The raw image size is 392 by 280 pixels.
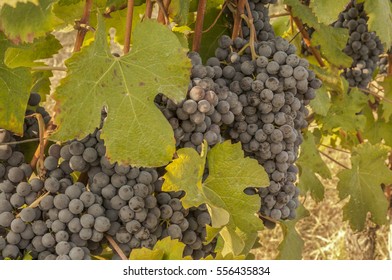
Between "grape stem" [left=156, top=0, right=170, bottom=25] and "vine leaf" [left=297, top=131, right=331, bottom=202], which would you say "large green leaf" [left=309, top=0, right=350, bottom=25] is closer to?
"grape stem" [left=156, top=0, right=170, bottom=25]

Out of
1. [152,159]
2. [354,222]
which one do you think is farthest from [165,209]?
[354,222]

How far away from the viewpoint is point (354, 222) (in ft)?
6.48

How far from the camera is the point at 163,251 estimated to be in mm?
1117

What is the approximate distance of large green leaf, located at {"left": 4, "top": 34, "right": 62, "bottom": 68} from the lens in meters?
1.30

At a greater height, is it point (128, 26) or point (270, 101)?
point (128, 26)

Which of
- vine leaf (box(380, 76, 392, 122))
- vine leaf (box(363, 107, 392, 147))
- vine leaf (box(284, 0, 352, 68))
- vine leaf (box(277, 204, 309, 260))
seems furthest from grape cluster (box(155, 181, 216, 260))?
vine leaf (box(363, 107, 392, 147))

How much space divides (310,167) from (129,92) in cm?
101

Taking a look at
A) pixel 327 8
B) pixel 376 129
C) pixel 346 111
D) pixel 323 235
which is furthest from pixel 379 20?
pixel 323 235

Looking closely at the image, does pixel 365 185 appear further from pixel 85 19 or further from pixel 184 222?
pixel 85 19

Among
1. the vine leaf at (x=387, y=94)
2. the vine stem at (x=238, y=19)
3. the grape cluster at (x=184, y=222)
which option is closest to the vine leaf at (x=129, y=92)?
the grape cluster at (x=184, y=222)

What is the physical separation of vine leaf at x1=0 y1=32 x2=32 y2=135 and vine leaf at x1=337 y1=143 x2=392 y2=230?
109 cm

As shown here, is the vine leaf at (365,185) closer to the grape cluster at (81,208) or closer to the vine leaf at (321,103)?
the vine leaf at (321,103)

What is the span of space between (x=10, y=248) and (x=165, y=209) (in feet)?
0.91

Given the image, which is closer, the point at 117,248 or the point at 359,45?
the point at 117,248
